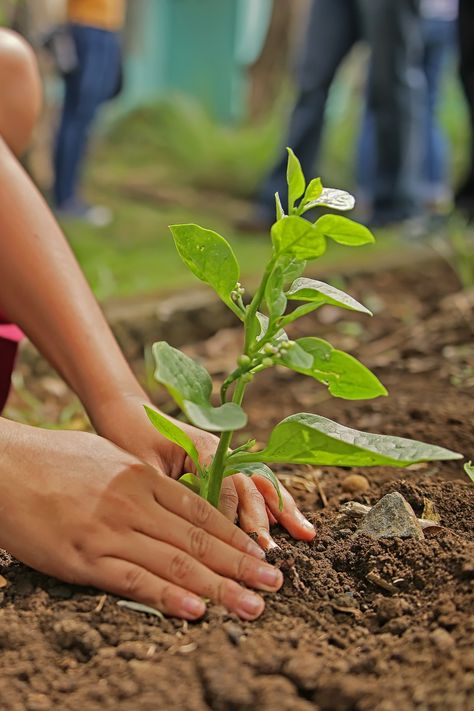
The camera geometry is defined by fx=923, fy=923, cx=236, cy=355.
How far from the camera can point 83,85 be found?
4.75 m

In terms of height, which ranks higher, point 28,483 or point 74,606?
point 28,483

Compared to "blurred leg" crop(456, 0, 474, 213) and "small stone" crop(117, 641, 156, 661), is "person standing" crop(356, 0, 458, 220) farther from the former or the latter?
"small stone" crop(117, 641, 156, 661)

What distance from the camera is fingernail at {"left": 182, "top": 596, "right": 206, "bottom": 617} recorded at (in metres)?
0.95

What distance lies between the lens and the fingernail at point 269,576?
1.00m

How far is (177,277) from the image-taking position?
10.5 ft

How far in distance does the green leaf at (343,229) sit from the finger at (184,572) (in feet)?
1.22

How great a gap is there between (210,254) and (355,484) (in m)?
0.52

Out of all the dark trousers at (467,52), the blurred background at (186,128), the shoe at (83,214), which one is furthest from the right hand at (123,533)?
the shoe at (83,214)

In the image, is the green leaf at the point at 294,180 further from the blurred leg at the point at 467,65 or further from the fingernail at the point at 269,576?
the blurred leg at the point at 467,65

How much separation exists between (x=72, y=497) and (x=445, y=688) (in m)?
0.42

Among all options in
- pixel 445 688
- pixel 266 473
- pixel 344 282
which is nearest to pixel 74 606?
pixel 266 473

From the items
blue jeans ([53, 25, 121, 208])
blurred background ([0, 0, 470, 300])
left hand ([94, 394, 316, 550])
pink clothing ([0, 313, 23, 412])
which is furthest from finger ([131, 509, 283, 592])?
blue jeans ([53, 25, 121, 208])

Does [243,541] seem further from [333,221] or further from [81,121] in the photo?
[81,121]

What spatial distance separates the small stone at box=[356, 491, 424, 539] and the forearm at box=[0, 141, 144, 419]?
0.37 m
